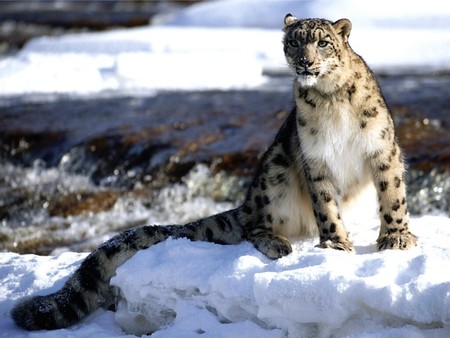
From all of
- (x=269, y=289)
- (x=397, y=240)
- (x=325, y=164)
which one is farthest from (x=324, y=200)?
(x=269, y=289)

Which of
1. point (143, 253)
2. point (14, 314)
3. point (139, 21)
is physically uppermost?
point (143, 253)

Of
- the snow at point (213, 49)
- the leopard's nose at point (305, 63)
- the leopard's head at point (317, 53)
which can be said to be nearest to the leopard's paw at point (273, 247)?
the leopard's head at point (317, 53)

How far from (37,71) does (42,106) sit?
86.5 inches

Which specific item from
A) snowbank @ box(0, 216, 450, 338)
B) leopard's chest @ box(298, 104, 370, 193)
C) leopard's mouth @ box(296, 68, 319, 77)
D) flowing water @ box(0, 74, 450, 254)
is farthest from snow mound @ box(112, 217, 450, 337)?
flowing water @ box(0, 74, 450, 254)

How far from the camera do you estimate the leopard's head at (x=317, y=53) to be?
5000 millimetres

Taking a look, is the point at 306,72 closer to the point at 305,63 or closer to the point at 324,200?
the point at 305,63

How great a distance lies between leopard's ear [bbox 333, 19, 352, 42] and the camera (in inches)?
205

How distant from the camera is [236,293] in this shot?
447cm

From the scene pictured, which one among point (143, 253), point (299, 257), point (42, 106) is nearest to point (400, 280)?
point (299, 257)

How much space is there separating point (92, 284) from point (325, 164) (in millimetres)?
1442

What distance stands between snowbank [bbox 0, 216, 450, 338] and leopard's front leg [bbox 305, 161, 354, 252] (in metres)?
0.19

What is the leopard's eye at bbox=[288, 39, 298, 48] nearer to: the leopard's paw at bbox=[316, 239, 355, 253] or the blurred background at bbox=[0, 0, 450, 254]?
the leopard's paw at bbox=[316, 239, 355, 253]

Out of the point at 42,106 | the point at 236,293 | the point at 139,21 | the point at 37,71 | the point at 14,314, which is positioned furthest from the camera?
the point at 139,21

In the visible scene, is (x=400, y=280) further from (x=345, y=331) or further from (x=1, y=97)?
(x=1, y=97)
